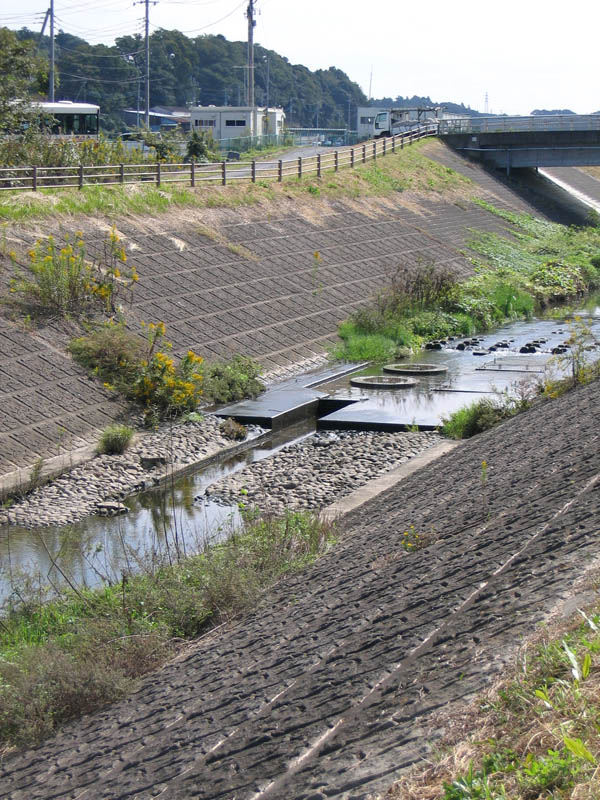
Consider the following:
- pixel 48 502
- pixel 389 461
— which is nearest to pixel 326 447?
pixel 389 461

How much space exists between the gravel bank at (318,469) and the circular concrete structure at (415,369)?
554cm

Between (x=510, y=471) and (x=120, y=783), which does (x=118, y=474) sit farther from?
(x=120, y=783)

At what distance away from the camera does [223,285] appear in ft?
90.6

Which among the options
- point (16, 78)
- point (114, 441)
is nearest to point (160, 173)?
point (16, 78)

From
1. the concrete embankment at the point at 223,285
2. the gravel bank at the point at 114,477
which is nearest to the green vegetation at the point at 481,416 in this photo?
the gravel bank at the point at 114,477

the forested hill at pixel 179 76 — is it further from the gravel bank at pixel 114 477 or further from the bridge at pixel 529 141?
the gravel bank at pixel 114 477

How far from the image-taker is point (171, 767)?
608 centimetres

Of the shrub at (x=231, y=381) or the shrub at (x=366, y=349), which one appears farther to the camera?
the shrub at (x=366, y=349)

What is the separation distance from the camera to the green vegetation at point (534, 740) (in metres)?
4.08

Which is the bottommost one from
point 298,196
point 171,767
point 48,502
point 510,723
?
point 48,502

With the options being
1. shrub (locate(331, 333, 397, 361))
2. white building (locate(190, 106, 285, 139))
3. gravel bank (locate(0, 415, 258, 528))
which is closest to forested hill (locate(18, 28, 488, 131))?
white building (locate(190, 106, 285, 139))

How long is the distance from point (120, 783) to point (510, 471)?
6.80 m

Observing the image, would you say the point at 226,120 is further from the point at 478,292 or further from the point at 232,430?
the point at 232,430

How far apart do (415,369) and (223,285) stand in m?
6.01
